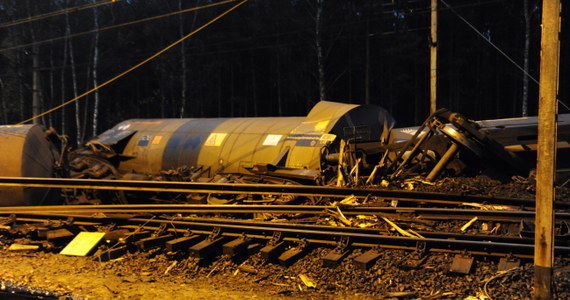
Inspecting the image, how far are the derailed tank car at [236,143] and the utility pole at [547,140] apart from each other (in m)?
6.26

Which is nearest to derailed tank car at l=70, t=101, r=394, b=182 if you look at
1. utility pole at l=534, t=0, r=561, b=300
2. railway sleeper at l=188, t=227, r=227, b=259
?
railway sleeper at l=188, t=227, r=227, b=259

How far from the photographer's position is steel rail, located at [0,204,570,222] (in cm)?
688

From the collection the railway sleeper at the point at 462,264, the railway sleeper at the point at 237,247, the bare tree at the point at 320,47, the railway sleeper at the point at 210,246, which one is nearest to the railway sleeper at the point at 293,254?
the railway sleeper at the point at 237,247

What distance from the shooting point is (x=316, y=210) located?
7922mm

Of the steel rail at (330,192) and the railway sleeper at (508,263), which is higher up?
the steel rail at (330,192)

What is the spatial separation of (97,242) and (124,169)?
1007cm

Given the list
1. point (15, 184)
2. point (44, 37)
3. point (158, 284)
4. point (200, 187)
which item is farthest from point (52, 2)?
point (158, 284)

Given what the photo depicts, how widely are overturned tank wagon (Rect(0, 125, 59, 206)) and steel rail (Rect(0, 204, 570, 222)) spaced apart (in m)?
0.49

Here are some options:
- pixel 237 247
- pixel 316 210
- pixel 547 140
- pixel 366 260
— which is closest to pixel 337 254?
pixel 366 260

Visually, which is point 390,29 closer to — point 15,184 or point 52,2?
point 52,2

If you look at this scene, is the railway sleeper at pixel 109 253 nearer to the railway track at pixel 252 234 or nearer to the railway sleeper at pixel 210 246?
the railway track at pixel 252 234

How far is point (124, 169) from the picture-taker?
17141 millimetres

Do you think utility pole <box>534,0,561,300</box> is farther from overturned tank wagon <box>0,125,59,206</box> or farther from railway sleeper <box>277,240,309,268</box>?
overturned tank wagon <box>0,125,59,206</box>

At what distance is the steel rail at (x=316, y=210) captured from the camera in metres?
6.88
